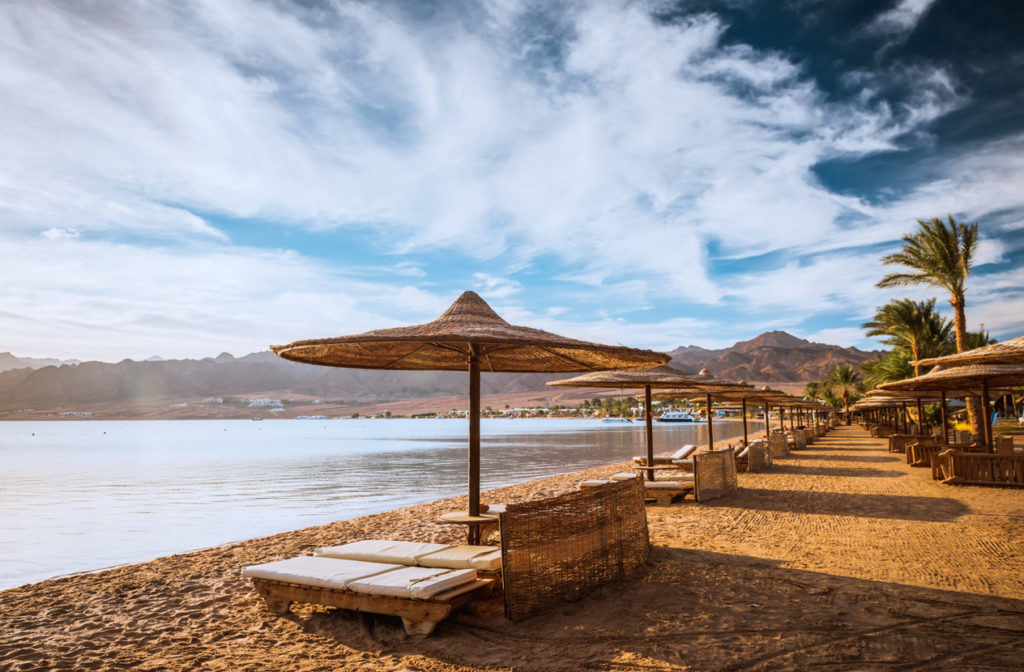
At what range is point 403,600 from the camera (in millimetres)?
4180

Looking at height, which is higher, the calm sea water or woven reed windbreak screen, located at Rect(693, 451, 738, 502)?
woven reed windbreak screen, located at Rect(693, 451, 738, 502)

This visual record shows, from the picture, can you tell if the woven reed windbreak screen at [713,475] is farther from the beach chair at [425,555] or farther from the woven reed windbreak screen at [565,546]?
the beach chair at [425,555]

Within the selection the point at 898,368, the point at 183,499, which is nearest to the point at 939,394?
the point at 898,368

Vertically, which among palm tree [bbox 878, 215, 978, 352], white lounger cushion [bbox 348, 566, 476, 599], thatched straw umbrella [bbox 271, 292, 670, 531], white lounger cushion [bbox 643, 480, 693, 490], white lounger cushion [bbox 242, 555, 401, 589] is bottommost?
white lounger cushion [bbox 643, 480, 693, 490]

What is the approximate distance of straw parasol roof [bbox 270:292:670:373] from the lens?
17.5 feet

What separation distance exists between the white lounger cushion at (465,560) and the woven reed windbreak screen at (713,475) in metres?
6.10

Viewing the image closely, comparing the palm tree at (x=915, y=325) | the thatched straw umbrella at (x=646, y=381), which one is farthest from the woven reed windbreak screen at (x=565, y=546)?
the palm tree at (x=915, y=325)

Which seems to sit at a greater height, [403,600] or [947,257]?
[947,257]

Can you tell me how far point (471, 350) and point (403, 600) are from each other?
247 cm

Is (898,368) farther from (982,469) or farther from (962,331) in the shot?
(982,469)

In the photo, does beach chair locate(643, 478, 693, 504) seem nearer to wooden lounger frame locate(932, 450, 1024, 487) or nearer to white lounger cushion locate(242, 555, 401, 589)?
wooden lounger frame locate(932, 450, 1024, 487)

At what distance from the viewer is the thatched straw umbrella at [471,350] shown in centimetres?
535

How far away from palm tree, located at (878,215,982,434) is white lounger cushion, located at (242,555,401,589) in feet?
73.2

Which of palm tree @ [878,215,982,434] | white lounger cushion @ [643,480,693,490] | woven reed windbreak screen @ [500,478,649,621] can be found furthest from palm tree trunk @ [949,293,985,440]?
woven reed windbreak screen @ [500,478,649,621]
